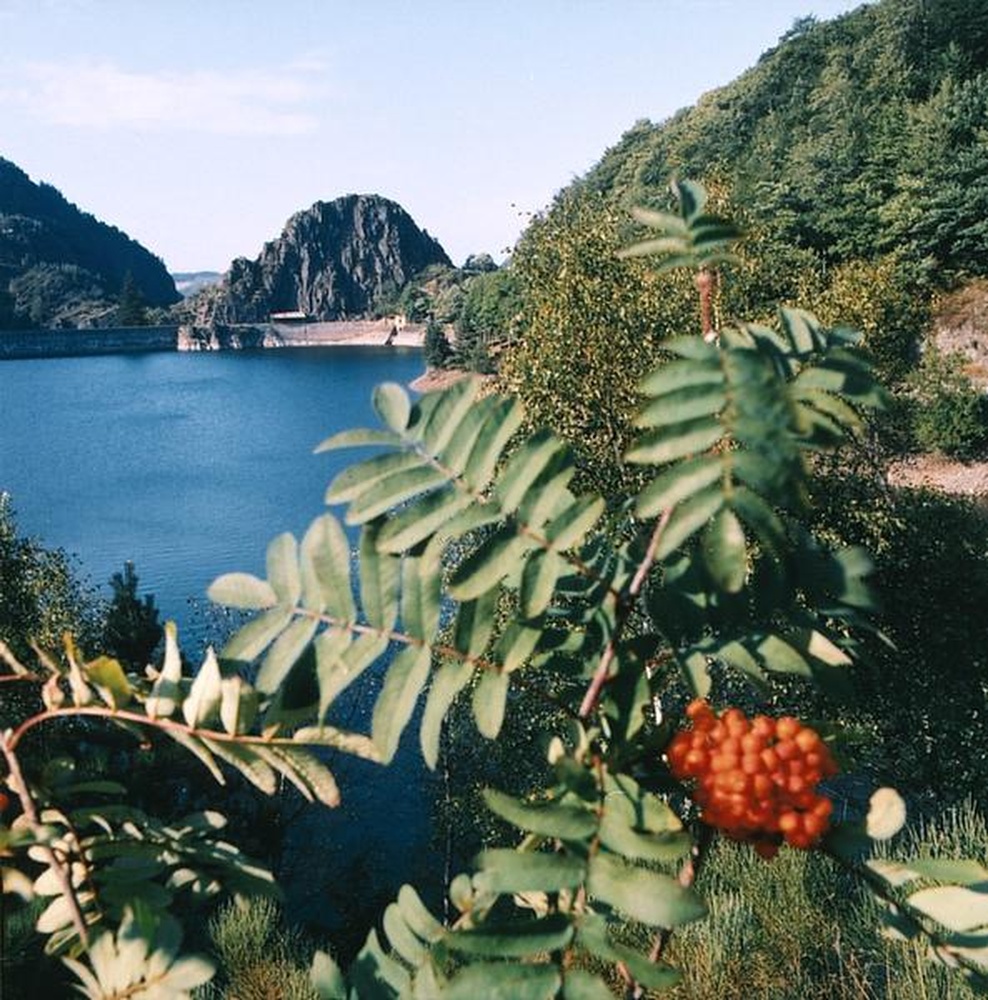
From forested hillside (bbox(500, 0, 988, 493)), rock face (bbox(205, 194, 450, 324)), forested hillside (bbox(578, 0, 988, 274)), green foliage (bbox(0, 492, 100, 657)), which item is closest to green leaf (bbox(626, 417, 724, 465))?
forested hillside (bbox(500, 0, 988, 493))

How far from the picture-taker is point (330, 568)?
1449 mm

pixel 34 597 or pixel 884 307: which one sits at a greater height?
pixel 884 307

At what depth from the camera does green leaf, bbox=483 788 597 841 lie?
1.22 meters

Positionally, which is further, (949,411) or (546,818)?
(949,411)

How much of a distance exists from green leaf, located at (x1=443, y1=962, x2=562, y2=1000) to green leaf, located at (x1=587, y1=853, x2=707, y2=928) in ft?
0.42

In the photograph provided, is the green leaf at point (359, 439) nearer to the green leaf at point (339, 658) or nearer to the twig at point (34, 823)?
the green leaf at point (339, 658)

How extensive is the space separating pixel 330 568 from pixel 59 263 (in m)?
174

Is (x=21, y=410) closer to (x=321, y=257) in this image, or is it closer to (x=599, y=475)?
(x=599, y=475)

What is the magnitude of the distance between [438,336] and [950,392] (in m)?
52.1

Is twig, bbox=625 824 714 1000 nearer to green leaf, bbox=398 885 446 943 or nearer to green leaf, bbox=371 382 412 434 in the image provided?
green leaf, bbox=398 885 446 943

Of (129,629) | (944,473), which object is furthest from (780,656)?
(944,473)

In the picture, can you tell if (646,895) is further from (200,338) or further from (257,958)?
(200,338)

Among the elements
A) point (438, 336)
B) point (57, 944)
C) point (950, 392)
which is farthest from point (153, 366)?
A: point (57, 944)

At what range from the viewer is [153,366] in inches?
3935
